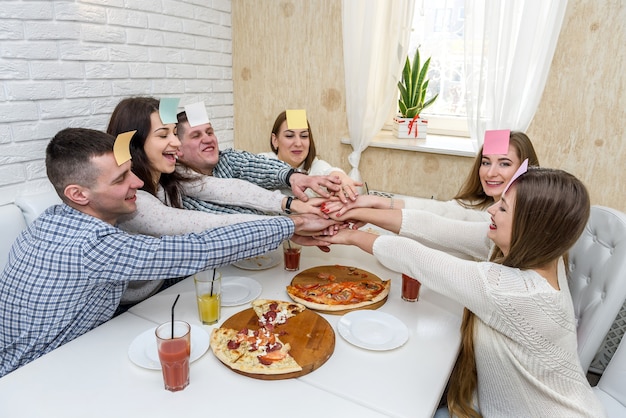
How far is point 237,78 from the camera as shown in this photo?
329 centimetres

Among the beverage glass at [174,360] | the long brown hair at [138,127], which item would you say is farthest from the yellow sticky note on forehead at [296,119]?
the beverage glass at [174,360]

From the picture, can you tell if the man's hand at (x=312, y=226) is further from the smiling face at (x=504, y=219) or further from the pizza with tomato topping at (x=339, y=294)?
the smiling face at (x=504, y=219)

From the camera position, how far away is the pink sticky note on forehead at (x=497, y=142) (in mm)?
1801


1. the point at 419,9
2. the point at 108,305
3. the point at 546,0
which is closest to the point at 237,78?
the point at 419,9

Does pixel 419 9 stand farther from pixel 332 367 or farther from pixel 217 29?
pixel 332 367

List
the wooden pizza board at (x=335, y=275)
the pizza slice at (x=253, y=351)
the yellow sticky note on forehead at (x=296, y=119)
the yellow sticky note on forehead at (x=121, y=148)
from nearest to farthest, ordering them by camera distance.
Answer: the pizza slice at (x=253, y=351) < the yellow sticky note on forehead at (x=121, y=148) < the wooden pizza board at (x=335, y=275) < the yellow sticky note on forehead at (x=296, y=119)

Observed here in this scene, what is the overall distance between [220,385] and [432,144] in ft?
6.92

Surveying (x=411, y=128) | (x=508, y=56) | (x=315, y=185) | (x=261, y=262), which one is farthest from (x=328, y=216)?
(x=508, y=56)

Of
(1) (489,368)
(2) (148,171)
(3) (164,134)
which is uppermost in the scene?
(3) (164,134)

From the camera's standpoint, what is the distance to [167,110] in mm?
1791

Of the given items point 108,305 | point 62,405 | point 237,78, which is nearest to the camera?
point 62,405

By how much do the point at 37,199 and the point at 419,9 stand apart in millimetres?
2386

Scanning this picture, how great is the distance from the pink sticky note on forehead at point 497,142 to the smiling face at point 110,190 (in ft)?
4.41

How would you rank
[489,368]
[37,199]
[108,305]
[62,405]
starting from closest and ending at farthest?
[62,405] < [489,368] < [108,305] < [37,199]
